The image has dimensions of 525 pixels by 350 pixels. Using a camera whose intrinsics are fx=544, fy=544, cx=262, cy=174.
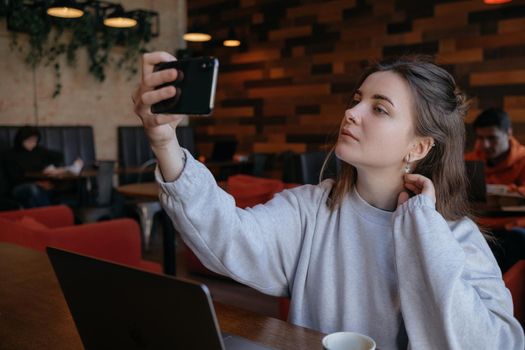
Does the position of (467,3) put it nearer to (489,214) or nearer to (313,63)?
(313,63)

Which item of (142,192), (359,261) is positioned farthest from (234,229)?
(142,192)

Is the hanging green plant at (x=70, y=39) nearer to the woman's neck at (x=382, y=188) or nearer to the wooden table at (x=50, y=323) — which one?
the wooden table at (x=50, y=323)

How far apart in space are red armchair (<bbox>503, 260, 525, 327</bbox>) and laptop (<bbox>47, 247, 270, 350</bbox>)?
1.74 metres

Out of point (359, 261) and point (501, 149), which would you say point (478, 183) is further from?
point (359, 261)

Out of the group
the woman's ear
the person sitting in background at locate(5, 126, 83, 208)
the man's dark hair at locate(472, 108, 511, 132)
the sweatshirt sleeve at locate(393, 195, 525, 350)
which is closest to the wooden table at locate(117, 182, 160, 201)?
the person sitting in background at locate(5, 126, 83, 208)

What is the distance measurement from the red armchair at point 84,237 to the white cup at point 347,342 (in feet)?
6.05

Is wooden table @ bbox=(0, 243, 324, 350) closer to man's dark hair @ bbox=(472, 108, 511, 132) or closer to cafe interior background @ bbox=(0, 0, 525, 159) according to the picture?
man's dark hair @ bbox=(472, 108, 511, 132)

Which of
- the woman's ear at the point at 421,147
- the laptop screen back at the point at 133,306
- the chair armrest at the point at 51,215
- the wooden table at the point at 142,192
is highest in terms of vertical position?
the woman's ear at the point at 421,147

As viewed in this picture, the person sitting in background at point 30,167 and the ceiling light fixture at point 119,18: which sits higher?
the ceiling light fixture at point 119,18

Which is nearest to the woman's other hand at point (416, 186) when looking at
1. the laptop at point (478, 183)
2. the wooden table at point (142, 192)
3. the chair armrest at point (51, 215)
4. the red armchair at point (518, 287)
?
the red armchair at point (518, 287)

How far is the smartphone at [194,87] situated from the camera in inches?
33.2

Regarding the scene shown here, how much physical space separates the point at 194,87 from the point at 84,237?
192 centimetres

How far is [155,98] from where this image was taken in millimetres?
915

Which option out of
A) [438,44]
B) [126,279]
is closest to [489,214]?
[126,279]
